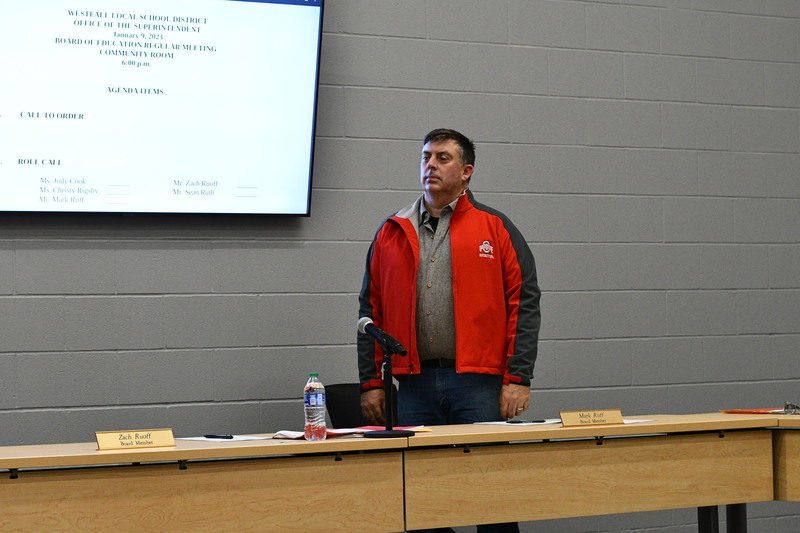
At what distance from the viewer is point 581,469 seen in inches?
90.0

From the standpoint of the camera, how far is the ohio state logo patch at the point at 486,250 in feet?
9.44

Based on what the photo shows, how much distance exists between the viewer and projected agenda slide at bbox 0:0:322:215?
3.18m

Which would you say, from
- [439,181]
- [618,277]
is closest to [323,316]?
[439,181]

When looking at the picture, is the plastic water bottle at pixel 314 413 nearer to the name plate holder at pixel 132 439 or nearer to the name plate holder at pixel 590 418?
the name plate holder at pixel 132 439

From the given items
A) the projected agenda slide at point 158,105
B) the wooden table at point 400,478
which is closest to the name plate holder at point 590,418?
the wooden table at point 400,478

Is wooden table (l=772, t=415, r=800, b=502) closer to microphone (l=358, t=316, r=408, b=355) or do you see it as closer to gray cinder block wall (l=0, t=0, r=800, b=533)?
microphone (l=358, t=316, r=408, b=355)

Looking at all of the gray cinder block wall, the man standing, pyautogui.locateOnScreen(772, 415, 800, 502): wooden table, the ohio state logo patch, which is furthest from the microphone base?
the gray cinder block wall

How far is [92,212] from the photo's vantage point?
3.24 m

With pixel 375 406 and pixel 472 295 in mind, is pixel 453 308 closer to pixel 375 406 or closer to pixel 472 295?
pixel 472 295

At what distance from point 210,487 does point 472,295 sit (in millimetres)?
1148

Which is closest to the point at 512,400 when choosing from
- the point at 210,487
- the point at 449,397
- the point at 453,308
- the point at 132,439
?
the point at 449,397

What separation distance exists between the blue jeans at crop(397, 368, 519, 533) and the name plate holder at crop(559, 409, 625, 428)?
462 millimetres

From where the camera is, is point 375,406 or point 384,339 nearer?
point 384,339

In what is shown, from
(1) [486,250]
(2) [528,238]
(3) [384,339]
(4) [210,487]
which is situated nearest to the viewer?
(4) [210,487]
